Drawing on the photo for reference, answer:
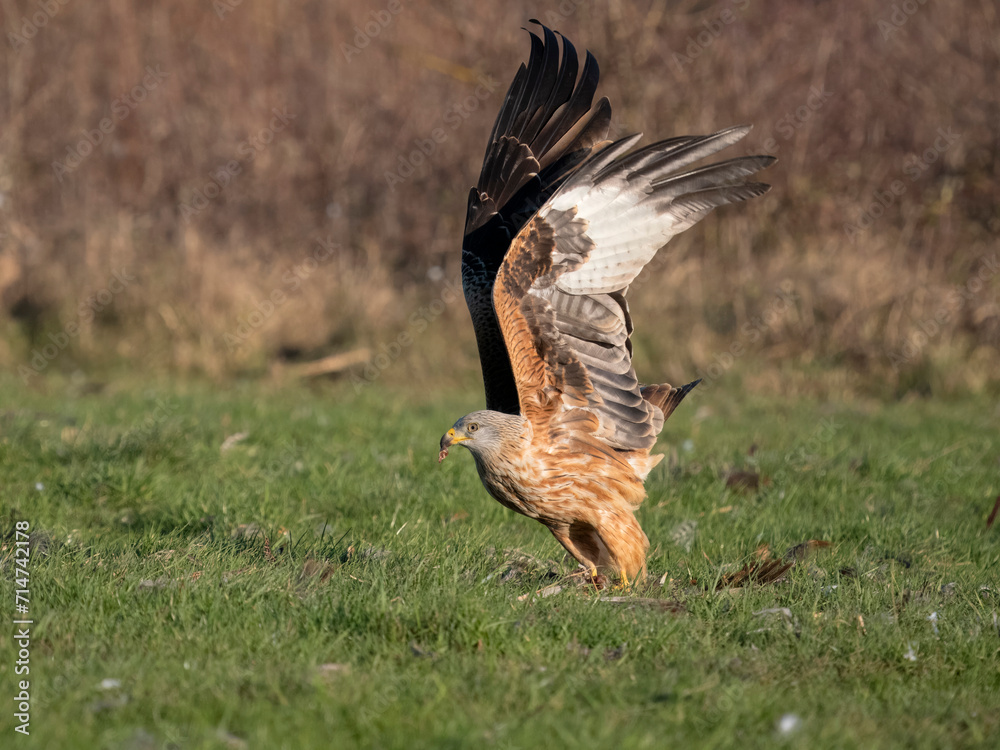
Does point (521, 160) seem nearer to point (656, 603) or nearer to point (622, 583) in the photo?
point (622, 583)

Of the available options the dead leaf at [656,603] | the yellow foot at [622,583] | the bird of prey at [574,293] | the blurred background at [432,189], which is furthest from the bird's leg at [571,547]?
the blurred background at [432,189]

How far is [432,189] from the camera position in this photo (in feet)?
43.8

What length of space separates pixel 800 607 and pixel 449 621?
136 cm

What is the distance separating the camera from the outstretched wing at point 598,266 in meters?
4.59

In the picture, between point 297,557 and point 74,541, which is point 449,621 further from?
point 74,541

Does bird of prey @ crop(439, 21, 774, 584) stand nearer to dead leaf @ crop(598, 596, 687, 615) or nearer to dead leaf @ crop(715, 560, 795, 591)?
dead leaf @ crop(715, 560, 795, 591)

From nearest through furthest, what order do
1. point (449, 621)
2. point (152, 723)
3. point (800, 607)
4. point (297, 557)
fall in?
point (152, 723) → point (449, 621) → point (800, 607) → point (297, 557)

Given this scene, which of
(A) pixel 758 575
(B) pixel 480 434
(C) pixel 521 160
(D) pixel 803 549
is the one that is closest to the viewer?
(A) pixel 758 575

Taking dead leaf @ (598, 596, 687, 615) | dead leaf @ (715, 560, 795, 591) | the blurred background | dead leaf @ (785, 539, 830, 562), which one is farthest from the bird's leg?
the blurred background

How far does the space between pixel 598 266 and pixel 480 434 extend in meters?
0.96

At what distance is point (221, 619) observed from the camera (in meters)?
3.44

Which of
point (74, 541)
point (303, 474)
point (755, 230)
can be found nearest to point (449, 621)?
point (74, 541)

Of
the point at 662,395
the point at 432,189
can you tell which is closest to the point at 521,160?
the point at 662,395

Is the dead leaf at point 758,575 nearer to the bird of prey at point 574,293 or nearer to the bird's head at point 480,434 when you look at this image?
the bird of prey at point 574,293
